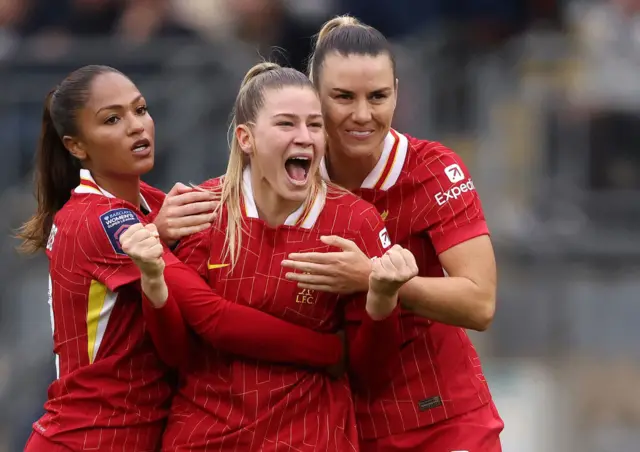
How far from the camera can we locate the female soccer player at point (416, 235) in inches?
175

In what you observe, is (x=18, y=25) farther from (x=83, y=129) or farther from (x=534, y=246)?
(x=83, y=129)

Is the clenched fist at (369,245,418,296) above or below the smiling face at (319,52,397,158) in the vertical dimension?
below

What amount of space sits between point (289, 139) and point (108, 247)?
0.66m

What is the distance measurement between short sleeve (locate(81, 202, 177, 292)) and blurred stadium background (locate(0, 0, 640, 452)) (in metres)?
3.51

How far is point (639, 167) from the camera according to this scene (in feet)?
27.7

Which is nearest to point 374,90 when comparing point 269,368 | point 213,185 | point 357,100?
point 357,100

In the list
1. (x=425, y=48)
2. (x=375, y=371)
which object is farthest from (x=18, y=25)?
(x=375, y=371)

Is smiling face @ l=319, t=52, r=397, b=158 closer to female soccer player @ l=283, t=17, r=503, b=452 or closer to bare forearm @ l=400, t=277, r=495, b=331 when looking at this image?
female soccer player @ l=283, t=17, r=503, b=452

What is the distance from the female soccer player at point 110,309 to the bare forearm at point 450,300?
0.31 m

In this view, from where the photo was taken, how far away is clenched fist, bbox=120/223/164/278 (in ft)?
13.0

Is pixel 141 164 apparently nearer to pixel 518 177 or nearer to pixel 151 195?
pixel 151 195

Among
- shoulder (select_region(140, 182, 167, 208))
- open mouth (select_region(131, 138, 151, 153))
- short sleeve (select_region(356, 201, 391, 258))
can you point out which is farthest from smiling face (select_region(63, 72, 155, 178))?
short sleeve (select_region(356, 201, 391, 258))

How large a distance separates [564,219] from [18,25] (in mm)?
3950

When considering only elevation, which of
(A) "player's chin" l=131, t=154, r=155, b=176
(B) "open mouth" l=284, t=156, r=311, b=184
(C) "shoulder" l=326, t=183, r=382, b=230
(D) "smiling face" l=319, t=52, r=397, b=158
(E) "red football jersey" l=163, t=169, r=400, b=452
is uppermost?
(D) "smiling face" l=319, t=52, r=397, b=158
